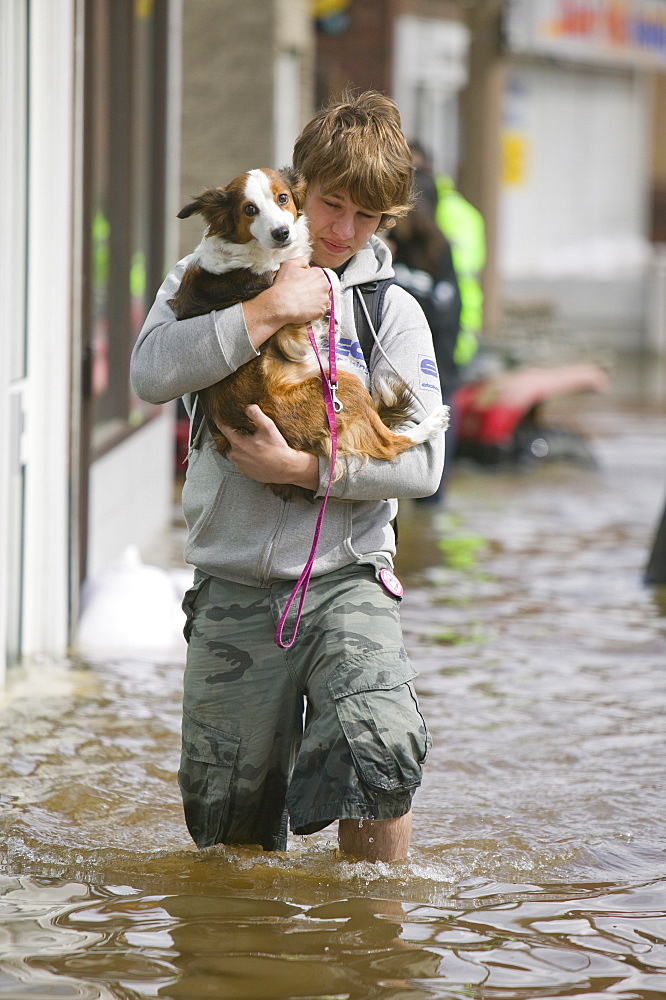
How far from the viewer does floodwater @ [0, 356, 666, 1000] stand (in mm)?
3236

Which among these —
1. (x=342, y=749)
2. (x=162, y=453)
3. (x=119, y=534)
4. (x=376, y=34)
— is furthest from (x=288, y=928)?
(x=376, y=34)

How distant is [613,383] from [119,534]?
12.3 metres

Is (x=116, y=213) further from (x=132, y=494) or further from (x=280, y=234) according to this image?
(x=280, y=234)

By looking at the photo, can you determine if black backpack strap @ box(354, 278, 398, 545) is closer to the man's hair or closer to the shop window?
the man's hair

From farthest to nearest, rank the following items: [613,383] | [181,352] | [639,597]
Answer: [613,383]
[639,597]
[181,352]

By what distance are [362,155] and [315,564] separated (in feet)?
3.03

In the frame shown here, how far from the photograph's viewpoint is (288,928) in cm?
343

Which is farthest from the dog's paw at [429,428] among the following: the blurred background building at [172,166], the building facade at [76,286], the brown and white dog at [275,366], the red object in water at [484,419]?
the red object in water at [484,419]

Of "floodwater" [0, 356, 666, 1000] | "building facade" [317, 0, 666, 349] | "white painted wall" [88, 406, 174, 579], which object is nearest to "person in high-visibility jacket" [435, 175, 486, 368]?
"white painted wall" [88, 406, 174, 579]

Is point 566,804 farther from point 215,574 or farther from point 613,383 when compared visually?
point 613,383

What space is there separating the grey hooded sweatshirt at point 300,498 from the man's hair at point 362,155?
23 centimetres

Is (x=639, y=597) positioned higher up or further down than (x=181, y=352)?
further down

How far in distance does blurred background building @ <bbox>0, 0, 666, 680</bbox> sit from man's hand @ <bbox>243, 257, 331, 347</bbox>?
0.90 metres

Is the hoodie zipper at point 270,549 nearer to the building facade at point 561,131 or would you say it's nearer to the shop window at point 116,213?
the shop window at point 116,213
